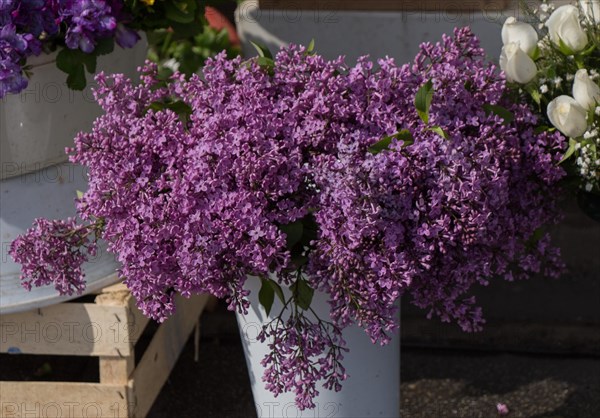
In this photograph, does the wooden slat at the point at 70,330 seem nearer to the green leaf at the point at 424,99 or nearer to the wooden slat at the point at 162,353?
the wooden slat at the point at 162,353

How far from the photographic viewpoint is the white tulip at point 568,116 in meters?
1.68

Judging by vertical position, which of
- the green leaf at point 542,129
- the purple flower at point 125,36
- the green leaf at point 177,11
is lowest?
the green leaf at point 542,129

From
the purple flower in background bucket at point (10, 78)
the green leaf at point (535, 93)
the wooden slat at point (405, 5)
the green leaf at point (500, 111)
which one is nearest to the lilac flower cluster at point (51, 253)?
the purple flower in background bucket at point (10, 78)

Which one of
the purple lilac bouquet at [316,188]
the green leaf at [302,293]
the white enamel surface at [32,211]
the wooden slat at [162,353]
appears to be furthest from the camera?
the wooden slat at [162,353]

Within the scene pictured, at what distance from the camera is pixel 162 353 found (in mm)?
2408

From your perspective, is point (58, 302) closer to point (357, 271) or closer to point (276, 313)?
point (276, 313)

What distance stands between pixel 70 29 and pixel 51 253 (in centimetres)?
46

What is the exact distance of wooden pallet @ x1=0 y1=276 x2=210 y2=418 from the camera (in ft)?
6.98

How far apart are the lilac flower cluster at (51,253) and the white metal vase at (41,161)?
0.39 metres

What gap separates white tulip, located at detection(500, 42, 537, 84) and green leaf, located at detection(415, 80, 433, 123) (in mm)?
188

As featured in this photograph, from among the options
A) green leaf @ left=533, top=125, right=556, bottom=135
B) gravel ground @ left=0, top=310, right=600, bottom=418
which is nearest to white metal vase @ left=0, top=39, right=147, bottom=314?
gravel ground @ left=0, top=310, right=600, bottom=418

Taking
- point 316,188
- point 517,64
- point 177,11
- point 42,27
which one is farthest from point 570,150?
point 42,27

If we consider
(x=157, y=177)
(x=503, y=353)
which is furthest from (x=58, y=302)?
(x=503, y=353)

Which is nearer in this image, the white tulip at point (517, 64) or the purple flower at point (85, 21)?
the white tulip at point (517, 64)
